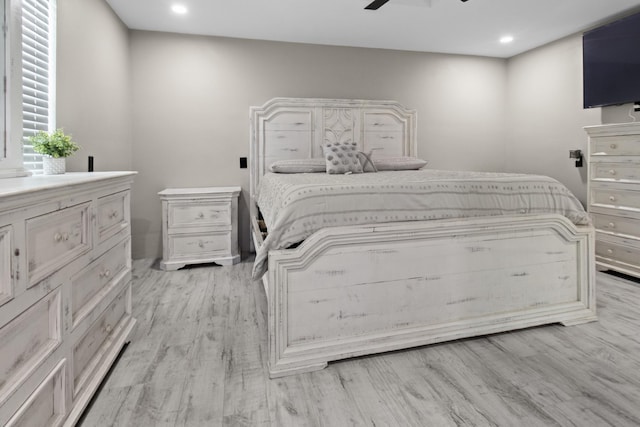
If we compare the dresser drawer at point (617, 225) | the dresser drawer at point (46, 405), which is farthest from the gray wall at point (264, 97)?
the dresser drawer at point (46, 405)

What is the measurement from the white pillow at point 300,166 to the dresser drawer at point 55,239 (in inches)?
89.0

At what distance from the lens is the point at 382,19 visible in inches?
139

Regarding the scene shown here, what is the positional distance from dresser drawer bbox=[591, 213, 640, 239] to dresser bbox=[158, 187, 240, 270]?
348 cm

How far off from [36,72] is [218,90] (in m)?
2.03

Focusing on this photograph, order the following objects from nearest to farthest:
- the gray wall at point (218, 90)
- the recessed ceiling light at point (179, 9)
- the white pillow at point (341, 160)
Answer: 1. the recessed ceiling light at point (179, 9)
2. the white pillow at point (341, 160)
3. the gray wall at point (218, 90)

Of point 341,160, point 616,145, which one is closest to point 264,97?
point 341,160

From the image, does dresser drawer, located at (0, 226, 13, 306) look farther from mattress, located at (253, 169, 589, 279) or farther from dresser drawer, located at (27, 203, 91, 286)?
mattress, located at (253, 169, 589, 279)

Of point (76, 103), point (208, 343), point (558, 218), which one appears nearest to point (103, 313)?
point (208, 343)

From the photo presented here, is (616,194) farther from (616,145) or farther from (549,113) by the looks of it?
(549,113)

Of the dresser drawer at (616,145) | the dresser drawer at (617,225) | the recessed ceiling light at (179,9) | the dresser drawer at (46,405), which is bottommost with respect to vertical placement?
the dresser drawer at (46,405)

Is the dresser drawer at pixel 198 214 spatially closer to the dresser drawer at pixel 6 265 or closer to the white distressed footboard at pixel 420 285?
the white distressed footboard at pixel 420 285

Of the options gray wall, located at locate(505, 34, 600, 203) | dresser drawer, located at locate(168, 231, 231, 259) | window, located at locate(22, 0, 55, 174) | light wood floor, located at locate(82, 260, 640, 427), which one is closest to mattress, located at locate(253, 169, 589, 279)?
light wood floor, located at locate(82, 260, 640, 427)

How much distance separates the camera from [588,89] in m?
3.68

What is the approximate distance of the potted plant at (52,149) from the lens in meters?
1.93
